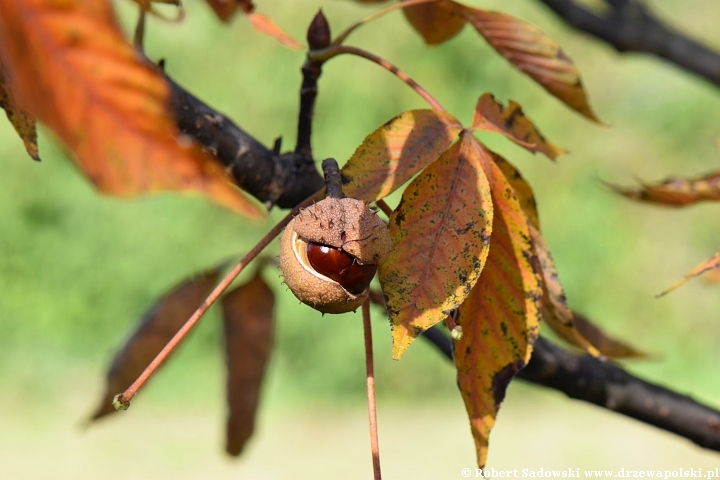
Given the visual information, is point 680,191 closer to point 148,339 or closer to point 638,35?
point 638,35

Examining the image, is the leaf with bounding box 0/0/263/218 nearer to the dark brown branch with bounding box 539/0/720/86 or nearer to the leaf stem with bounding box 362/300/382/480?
the leaf stem with bounding box 362/300/382/480

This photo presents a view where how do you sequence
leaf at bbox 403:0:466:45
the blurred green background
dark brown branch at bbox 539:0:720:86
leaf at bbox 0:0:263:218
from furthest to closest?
the blurred green background
dark brown branch at bbox 539:0:720:86
leaf at bbox 403:0:466:45
leaf at bbox 0:0:263:218

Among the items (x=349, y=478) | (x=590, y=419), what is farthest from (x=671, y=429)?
(x=590, y=419)

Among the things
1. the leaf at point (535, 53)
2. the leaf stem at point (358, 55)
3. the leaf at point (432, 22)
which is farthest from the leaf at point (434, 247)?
the leaf at point (432, 22)

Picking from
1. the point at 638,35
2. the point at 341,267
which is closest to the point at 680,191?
the point at 341,267

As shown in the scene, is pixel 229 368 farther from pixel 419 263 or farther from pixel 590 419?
pixel 590 419

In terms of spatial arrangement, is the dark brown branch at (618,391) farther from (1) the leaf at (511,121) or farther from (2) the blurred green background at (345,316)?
(2) the blurred green background at (345,316)

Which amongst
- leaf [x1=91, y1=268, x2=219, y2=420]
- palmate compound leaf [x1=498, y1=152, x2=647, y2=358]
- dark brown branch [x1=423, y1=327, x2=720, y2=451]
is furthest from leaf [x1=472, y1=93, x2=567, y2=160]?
leaf [x1=91, y1=268, x2=219, y2=420]
